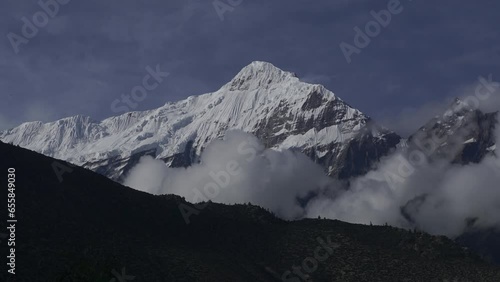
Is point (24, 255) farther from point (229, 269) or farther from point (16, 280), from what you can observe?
point (229, 269)

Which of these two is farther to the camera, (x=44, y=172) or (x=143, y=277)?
(x=44, y=172)

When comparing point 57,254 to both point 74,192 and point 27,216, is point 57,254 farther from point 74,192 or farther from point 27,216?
point 74,192

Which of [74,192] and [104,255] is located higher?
[74,192]

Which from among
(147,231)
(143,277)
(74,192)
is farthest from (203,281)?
(74,192)

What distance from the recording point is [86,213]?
189125 mm

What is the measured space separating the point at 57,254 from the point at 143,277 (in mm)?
19687

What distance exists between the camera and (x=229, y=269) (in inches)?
7441

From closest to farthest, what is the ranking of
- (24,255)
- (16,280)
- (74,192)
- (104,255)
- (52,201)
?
(16,280) < (24,255) < (104,255) < (52,201) < (74,192)

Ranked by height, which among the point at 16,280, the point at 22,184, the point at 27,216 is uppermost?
the point at 22,184

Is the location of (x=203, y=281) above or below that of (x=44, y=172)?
below

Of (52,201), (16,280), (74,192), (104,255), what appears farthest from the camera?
(74,192)

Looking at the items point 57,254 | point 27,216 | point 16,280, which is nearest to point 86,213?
point 27,216

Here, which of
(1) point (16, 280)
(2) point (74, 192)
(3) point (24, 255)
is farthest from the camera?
(2) point (74, 192)

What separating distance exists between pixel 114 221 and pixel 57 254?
38.6m
